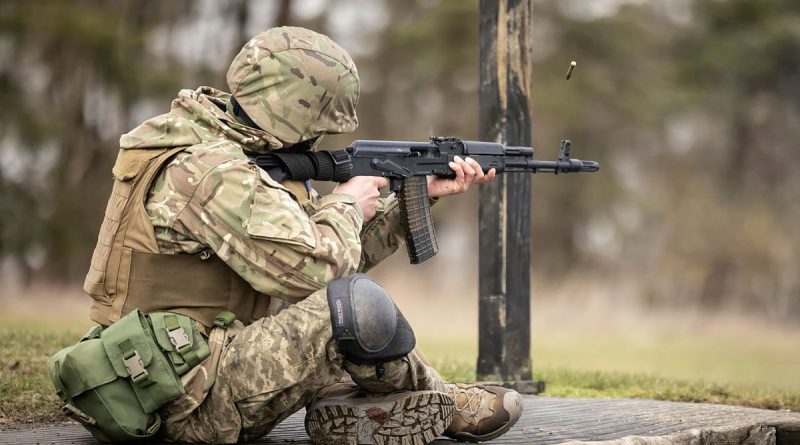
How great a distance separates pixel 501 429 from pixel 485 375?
6.38 ft

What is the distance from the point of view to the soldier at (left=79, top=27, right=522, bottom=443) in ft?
9.64

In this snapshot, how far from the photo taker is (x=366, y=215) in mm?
3533

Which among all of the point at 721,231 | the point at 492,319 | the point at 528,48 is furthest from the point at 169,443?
the point at 721,231

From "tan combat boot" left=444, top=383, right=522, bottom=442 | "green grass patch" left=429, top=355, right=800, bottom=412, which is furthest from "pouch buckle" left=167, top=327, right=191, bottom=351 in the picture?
"green grass patch" left=429, top=355, right=800, bottom=412

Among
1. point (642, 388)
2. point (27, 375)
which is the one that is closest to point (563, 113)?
point (642, 388)

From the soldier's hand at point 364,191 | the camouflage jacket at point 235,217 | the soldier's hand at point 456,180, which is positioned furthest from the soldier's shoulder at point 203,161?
the soldier's hand at point 456,180

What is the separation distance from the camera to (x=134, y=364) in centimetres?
292

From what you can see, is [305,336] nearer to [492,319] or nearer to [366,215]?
[366,215]

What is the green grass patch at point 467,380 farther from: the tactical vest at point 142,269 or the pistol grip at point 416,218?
the pistol grip at point 416,218

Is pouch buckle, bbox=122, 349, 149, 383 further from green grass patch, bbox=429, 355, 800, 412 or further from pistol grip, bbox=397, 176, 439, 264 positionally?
green grass patch, bbox=429, 355, 800, 412

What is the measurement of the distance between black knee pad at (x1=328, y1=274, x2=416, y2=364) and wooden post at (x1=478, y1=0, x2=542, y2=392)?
93.4 inches

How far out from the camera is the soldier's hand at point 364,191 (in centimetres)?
352

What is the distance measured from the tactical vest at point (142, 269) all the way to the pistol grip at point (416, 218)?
0.92 m

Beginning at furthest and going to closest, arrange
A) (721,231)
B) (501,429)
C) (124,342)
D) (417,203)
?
(721,231) → (417,203) → (501,429) → (124,342)
